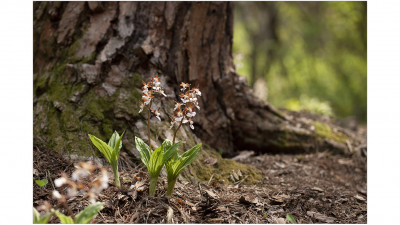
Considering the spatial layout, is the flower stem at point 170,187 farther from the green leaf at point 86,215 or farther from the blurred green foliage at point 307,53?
the blurred green foliage at point 307,53

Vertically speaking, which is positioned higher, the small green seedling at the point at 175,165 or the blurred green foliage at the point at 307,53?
the blurred green foliage at the point at 307,53

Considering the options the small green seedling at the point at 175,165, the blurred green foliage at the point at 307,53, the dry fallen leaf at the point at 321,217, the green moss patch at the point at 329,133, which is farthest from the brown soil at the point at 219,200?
the blurred green foliage at the point at 307,53

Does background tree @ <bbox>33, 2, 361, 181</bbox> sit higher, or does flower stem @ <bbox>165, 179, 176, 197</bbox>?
background tree @ <bbox>33, 2, 361, 181</bbox>

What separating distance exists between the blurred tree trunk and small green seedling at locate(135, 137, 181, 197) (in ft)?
1.55

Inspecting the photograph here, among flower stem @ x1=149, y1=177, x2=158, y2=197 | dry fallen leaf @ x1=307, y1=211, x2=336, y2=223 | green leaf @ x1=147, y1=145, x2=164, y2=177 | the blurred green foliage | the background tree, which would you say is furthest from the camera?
the blurred green foliage

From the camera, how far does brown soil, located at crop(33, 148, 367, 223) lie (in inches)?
71.0

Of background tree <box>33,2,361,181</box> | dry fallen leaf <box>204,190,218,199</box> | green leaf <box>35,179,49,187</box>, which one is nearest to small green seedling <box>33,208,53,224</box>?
green leaf <box>35,179,49,187</box>

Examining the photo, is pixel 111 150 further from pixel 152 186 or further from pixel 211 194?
pixel 211 194

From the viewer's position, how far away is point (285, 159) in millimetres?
3455

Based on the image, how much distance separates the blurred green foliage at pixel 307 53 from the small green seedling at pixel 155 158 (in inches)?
291

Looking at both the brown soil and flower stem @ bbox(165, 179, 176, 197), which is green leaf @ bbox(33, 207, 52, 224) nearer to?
the brown soil

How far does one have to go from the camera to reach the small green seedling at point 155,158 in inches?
70.4

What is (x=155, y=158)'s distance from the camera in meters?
1.81

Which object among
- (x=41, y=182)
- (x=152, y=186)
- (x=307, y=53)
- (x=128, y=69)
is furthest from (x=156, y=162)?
(x=307, y=53)
